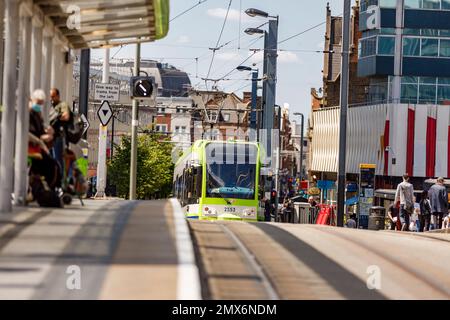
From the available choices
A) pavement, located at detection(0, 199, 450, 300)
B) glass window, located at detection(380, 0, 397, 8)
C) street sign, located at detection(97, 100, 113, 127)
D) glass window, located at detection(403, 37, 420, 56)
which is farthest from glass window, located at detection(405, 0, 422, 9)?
pavement, located at detection(0, 199, 450, 300)

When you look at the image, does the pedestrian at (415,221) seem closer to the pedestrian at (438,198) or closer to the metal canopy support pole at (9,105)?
the pedestrian at (438,198)

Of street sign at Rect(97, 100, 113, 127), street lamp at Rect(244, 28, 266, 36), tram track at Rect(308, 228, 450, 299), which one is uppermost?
street lamp at Rect(244, 28, 266, 36)

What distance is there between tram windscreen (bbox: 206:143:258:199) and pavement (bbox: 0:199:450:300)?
78.3 ft

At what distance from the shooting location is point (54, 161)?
9.58 meters

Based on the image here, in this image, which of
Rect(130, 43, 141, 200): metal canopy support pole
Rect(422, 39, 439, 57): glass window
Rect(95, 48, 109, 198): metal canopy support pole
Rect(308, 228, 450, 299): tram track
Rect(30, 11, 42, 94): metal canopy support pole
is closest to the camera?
Rect(30, 11, 42, 94): metal canopy support pole

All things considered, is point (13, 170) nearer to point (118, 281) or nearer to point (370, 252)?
point (118, 281)

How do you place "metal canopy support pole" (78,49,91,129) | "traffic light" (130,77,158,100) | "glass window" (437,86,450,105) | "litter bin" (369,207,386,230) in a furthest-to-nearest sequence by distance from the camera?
1. "glass window" (437,86,450,105)
2. "litter bin" (369,207,386,230)
3. "metal canopy support pole" (78,49,91,129)
4. "traffic light" (130,77,158,100)

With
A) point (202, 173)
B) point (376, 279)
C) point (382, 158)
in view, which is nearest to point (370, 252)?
point (376, 279)

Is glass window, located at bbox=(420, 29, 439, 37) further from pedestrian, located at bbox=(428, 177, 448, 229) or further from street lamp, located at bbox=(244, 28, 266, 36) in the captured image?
pedestrian, located at bbox=(428, 177, 448, 229)

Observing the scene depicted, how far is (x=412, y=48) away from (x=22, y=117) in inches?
3074

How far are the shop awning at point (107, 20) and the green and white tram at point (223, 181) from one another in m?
28.5

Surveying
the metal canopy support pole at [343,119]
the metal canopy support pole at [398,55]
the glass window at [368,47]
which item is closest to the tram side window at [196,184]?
the metal canopy support pole at [343,119]

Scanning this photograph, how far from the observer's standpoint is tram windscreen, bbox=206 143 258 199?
42.2 meters

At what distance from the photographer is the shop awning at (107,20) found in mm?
11227
